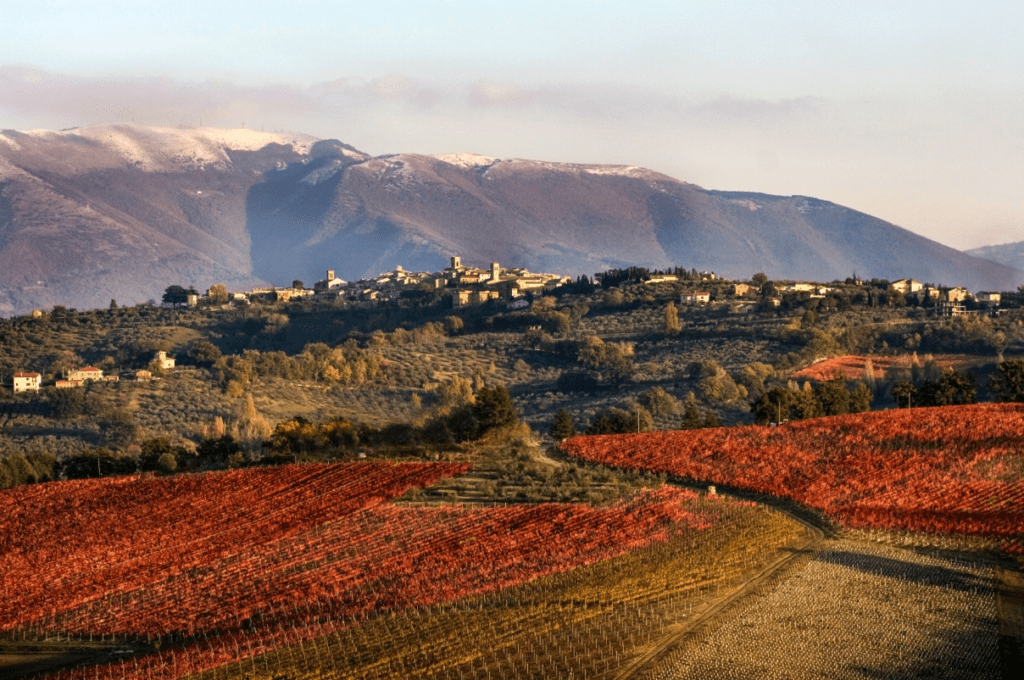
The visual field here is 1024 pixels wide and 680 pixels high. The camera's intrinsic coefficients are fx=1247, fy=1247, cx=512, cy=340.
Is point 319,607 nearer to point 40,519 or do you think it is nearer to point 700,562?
point 700,562

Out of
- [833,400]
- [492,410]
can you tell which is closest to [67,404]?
[492,410]

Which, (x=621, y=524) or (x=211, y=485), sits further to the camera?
(x=211, y=485)

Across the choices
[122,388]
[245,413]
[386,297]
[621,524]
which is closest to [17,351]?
[122,388]

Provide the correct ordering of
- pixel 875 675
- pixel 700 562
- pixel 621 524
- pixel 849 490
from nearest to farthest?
pixel 875 675, pixel 700 562, pixel 621 524, pixel 849 490

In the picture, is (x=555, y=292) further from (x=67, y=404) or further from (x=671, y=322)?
(x=67, y=404)

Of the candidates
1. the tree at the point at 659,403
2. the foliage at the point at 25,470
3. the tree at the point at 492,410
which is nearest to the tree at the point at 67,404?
the foliage at the point at 25,470

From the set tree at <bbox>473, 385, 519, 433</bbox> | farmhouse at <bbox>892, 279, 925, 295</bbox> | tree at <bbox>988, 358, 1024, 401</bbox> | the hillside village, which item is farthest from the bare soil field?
farmhouse at <bbox>892, 279, 925, 295</bbox>

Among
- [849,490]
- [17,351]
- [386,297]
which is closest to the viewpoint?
[849,490]
